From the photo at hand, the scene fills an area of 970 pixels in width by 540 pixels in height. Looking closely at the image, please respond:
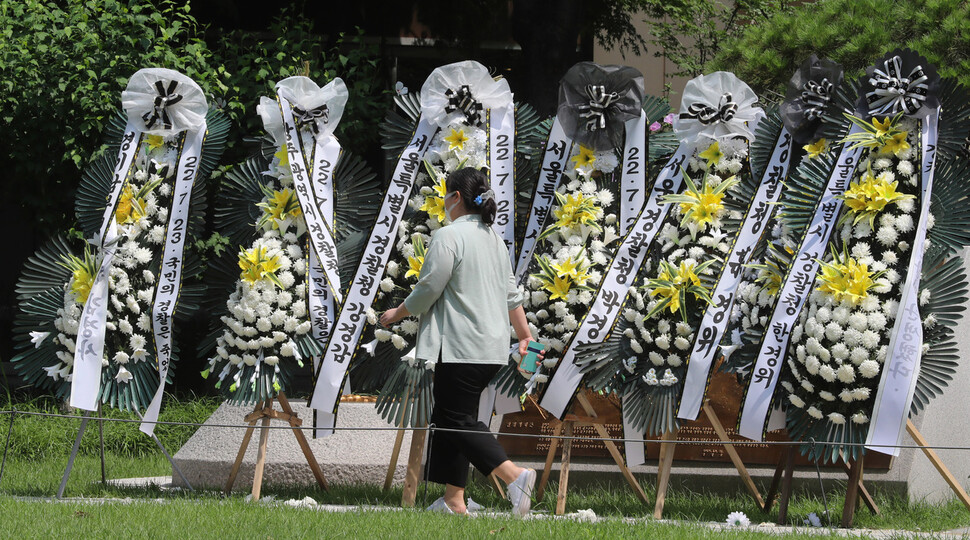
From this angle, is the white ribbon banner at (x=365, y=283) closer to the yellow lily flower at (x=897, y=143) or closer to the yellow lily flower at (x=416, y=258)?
the yellow lily flower at (x=416, y=258)

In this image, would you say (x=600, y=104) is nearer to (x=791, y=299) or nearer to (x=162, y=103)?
(x=791, y=299)

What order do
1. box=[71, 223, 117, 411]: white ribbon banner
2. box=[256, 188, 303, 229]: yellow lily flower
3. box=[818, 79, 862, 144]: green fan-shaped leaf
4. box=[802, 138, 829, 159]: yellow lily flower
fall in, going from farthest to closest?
box=[256, 188, 303, 229]: yellow lily flower
box=[71, 223, 117, 411]: white ribbon banner
box=[802, 138, 829, 159]: yellow lily flower
box=[818, 79, 862, 144]: green fan-shaped leaf

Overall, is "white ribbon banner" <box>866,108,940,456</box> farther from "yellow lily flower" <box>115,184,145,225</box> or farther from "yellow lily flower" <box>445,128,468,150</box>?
"yellow lily flower" <box>115,184,145,225</box>

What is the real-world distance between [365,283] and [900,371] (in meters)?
2.52

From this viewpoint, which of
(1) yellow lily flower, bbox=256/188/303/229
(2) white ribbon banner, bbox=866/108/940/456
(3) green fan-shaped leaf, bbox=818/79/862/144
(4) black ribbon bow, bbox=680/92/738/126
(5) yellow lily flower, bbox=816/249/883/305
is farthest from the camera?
(1) yellow lily flower, bbox=256/188/303/229

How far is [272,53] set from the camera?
905 cm

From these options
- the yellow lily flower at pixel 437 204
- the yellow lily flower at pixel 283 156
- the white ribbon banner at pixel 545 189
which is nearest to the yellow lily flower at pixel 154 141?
the yellow lily flower at pixel 283 156

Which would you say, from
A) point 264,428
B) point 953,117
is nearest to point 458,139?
point 264,428

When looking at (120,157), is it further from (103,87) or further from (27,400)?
(27,400)

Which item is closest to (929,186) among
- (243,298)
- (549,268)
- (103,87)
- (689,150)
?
(689,150)

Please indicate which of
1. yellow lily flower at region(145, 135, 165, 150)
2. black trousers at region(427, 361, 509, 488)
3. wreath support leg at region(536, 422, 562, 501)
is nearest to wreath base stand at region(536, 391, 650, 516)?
wreath support leg at region(536, 422, 562, 501)

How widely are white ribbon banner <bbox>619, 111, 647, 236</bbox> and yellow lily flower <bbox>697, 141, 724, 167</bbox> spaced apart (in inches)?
12.2

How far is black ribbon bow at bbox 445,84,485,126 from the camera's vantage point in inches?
220

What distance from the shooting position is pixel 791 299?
490 cm
